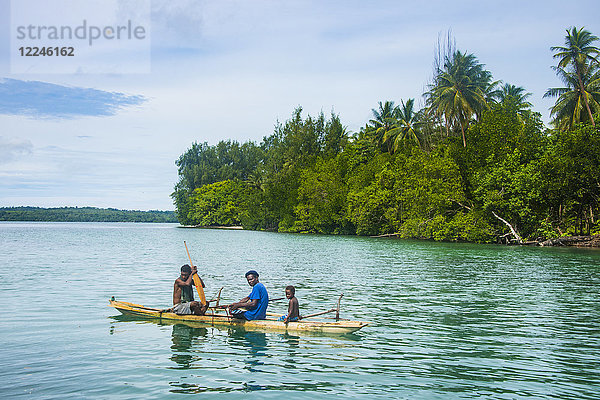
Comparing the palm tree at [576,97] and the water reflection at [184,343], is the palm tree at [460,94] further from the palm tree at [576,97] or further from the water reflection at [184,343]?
the water reflection at [184,343]

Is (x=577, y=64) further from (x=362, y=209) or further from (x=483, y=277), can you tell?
(x=483, y=277)

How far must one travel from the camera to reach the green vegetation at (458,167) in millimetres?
50134

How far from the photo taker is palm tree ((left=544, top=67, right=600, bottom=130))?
52.6m

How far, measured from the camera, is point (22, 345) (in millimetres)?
12062

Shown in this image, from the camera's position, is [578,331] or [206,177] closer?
[578,331]

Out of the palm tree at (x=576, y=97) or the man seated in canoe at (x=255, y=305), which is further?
the palm tree at (x=576, y=97)

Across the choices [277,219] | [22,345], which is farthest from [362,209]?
[22,345]

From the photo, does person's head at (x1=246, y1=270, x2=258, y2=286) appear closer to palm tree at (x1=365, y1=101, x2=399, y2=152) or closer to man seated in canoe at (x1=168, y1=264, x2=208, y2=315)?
man seated in canoe at (x1=168, y1=264, x2=208, y2=315)

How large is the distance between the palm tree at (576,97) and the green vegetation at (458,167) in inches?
4.8

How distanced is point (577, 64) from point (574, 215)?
15872 mm

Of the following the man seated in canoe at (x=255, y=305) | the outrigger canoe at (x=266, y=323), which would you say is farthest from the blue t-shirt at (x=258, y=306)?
the outrigger canoe at (x=266, y=323)

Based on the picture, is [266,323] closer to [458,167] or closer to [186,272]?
[186,272]

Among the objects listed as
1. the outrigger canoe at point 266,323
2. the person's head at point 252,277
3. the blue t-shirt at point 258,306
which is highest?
the person's head at point 252,277

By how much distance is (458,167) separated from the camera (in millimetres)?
59844
